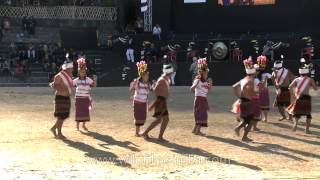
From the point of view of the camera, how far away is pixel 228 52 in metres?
31.5

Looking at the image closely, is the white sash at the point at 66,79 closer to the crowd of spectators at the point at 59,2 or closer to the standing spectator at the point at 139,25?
the standing spectator at the point at 139,25

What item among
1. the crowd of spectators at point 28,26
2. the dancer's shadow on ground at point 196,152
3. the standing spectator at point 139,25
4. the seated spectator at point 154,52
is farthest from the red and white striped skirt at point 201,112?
the crowd of spectators at point 28,26

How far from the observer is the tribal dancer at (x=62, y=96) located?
14102 mm

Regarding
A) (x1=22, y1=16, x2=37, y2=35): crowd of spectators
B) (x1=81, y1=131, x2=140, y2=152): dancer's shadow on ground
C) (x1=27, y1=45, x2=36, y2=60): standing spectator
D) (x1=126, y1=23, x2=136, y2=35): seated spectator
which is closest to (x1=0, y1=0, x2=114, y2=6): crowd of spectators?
(x1=22, y1=16, x2=37, y2=35): crowd of spectators

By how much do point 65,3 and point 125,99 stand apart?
20.1m

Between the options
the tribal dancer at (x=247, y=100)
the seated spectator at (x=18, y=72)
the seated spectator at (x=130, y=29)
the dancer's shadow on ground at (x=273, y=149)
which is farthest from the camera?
the seated spectator at (x=130, y=29)

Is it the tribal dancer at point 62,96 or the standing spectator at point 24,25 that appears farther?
the standing spectator at point 24,25

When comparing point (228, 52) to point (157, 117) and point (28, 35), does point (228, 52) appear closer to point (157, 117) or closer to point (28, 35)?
point (28, 35)

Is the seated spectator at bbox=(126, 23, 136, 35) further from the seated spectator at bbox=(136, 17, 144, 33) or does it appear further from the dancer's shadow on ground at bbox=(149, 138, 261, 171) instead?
the dancer's shadow on ground at bbox=(149, 138, 261, 171)

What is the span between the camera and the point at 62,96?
46.5ft

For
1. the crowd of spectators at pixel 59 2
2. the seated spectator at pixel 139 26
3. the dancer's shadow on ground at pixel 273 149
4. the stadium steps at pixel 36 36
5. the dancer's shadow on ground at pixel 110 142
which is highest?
the crowd of spectators at pixel 59 2

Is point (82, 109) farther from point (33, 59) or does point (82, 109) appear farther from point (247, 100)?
point (33, 59)

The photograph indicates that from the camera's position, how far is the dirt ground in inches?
407

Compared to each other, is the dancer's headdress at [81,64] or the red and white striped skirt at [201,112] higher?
the dancer's headdress at [81,64]
